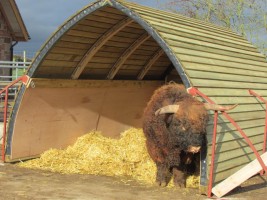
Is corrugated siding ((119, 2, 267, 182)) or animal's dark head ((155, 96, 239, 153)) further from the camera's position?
corrugated siding ((119, 2, 267, 182))

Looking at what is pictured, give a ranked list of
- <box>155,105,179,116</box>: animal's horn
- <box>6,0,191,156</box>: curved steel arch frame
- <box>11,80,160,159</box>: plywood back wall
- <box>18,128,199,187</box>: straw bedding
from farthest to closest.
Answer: <box>11,80,160,159</box>: plywood back wall → <box>18,128,199,187</box>: straw bedding → <box>6,0,191,156</box>: curved steel arch frame → <box>155,105,179,116</box>: animal's horn

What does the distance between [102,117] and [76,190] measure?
430cm

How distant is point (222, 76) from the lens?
8.28 metres

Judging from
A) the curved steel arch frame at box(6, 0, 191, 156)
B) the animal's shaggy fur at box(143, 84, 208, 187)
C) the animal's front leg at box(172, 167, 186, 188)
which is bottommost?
the animal's front leg at box(172, 167, 186, 188)

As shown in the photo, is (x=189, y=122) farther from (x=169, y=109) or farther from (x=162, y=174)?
(x=162, y=174)

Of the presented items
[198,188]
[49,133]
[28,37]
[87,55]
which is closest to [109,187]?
[198,188]

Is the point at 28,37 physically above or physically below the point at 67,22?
above

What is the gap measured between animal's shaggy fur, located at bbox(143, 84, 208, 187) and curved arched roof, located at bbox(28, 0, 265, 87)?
54cm

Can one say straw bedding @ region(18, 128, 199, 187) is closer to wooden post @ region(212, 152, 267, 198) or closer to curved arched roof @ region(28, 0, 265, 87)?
wooden post @ region(212, 152, 267, 198)

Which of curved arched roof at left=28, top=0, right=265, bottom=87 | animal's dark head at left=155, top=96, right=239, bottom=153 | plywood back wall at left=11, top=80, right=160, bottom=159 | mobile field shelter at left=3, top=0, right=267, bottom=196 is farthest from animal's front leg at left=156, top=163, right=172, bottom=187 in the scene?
plywood back wall at left=11, top=80, right=160, bottom=159

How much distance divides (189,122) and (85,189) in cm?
200

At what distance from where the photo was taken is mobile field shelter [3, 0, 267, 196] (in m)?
7.56

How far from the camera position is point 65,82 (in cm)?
967

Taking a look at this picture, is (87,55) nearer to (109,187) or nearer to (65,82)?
(65,82)
